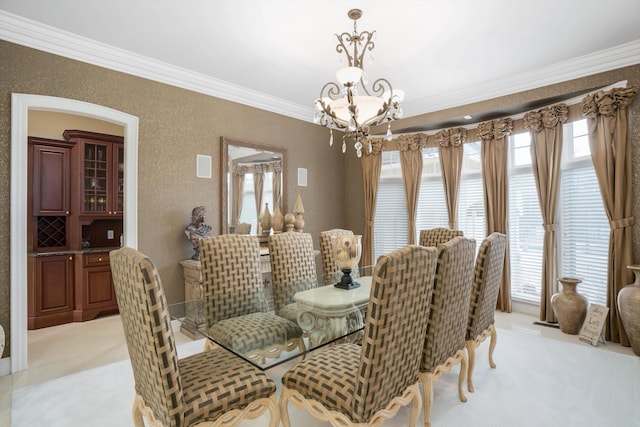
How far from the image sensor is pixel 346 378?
1.50m

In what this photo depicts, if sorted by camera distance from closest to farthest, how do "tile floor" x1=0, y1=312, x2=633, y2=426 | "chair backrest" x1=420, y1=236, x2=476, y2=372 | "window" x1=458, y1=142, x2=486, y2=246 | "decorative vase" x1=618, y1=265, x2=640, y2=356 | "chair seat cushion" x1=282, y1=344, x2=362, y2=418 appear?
"chair seat cushion" x1=282, y1=344, x2=362, y2=418
"chair backrest" x1=420, y1=236, x2=476, y2=372
"tile floor" x1=0, y1=312, x2=633, y2=426
"decorative vase" x1=618, y1=265, x2=640, y2=356
"window" x1=458, y1=142, x2=486, y2=246

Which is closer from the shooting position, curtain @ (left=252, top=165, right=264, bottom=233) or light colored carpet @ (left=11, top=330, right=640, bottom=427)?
light colored carpet @ (left=11, top=330, right=640, bottom=427)

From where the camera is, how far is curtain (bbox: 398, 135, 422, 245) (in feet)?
15.5

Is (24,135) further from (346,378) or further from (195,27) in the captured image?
(346,378)

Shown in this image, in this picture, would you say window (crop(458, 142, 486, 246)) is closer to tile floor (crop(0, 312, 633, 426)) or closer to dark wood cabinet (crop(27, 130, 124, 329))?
tile floor (crop(0, 312, 633, 426))

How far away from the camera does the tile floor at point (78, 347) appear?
100 inches

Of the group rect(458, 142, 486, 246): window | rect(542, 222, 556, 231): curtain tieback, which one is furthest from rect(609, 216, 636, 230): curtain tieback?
rect(458, 142, 486, 246): window

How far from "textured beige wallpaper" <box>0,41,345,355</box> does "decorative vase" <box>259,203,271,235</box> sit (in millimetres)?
603

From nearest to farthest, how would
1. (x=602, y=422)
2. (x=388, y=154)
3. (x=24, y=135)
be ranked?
1. (x=602, y=422)
2. (x=24, y=135)
3. (x=388, y=154)

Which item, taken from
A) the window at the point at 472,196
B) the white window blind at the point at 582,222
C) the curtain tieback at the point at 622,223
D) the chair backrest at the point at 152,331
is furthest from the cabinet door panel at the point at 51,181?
the curtain tieback at the point at 622,223

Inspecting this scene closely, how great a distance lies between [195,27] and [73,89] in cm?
125

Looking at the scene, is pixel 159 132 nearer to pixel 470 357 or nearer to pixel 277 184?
pixel 277 184

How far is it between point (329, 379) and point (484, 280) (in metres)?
1.33

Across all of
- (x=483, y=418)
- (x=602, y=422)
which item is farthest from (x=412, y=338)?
(x=602, y=422)
